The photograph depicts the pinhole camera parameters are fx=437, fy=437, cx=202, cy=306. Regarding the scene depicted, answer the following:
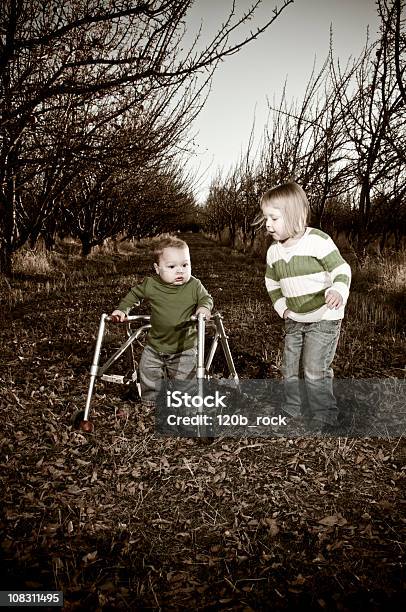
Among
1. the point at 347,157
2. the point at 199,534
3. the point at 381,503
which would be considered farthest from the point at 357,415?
the point at 347,157

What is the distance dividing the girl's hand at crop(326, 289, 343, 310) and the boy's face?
1.04 metres

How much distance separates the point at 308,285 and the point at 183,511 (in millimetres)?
1667

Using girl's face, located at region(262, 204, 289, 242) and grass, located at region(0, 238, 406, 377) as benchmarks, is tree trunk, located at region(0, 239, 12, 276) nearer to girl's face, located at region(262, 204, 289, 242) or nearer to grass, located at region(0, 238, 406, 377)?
grass, located at region(0, 238, 406, 377)

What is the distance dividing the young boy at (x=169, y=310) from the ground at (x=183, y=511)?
385 millimetres

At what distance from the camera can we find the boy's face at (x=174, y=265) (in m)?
3.20

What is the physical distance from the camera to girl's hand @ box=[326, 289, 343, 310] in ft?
9.23

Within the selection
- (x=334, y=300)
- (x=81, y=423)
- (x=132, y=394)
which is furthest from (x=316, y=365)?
(x=81, y=423)

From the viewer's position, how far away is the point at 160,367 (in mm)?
3584

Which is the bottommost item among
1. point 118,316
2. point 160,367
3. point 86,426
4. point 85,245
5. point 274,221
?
point 86,426

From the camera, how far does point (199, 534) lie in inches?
87.1

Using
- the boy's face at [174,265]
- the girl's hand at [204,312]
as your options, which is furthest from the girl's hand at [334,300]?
the boy's face at [174,265]

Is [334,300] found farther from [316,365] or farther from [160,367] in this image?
[160,367]

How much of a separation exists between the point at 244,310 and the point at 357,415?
3.61m

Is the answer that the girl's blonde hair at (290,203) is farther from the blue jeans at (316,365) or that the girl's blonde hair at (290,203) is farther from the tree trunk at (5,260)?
the tree trunk at (5,260)
